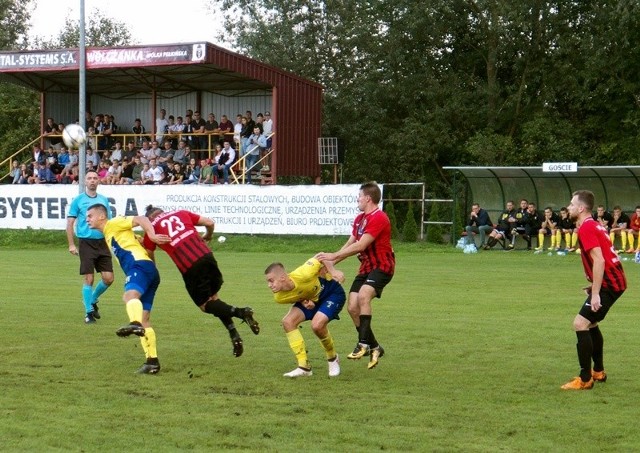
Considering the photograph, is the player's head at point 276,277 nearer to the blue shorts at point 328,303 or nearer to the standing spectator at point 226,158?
the blue shorts at point 328,303

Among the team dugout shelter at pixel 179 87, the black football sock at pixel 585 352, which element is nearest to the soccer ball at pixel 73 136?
the team dugout shelter at pixel 179 87

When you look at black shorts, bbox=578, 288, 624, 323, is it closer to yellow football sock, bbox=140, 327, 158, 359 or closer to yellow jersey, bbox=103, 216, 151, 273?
yellow football sock, bbox=140, 327, 158, 359

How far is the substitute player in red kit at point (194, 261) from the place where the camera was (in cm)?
1037

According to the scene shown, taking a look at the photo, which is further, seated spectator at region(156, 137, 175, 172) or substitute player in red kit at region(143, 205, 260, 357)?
seated spectator at region(156, 137, 175, 172)

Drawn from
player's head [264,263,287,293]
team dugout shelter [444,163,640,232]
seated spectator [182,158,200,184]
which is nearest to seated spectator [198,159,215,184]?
seated spectator [182,158,200,184]

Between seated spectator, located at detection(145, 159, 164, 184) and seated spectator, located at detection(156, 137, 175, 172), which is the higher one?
seated spectator, located at detection(156, 137, 175, 172)

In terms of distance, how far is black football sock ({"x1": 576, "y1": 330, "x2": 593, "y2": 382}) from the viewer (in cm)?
924

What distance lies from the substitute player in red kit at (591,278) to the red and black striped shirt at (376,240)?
6.52 feet

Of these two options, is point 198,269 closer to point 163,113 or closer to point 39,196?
point 39,196

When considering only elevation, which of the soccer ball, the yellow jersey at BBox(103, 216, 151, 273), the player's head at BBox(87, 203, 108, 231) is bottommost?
the yellow jersey at BBox(103, 216, 151, 273)

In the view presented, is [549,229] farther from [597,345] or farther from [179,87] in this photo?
[597,345]

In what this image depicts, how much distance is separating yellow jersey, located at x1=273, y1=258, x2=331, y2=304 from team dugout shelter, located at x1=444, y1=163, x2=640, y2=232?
22.5 metres

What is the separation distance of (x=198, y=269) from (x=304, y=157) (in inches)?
1158

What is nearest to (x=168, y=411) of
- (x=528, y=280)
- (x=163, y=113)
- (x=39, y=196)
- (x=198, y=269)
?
(x=198, y=269)
